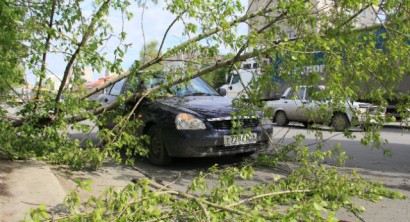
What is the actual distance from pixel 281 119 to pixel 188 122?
430 inches

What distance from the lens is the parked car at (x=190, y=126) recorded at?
225 inches

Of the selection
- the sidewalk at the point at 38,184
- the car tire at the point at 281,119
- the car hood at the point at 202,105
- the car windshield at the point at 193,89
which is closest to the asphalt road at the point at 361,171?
the sidewalk at the point at 38,184

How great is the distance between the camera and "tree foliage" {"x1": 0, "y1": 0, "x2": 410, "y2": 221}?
3.28 m

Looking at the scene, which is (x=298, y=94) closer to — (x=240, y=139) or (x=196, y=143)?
(x=240, y=139)

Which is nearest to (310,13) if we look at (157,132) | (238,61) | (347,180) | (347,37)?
(347,37)

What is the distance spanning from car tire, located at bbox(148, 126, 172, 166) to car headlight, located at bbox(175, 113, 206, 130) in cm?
47

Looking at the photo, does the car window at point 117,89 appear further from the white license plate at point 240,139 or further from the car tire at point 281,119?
the car tire at point 281,119

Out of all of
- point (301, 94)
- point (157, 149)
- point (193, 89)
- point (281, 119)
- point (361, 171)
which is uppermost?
point (193, 89)

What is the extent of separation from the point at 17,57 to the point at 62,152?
1.57m

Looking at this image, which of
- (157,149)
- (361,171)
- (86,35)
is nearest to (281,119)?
(361,171)

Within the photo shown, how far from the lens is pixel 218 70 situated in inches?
233

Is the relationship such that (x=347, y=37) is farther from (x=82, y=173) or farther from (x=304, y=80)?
(x=82, y=173)

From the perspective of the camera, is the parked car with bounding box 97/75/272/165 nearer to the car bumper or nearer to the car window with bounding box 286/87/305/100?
the car bumper

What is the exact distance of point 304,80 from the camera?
4.69 metres
